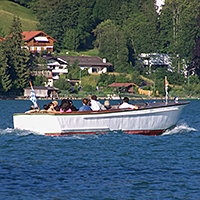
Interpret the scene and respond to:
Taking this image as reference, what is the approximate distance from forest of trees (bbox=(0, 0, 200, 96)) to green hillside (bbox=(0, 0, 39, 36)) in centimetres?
582

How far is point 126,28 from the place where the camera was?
481 ft

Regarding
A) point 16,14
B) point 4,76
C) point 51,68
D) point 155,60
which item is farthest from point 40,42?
point 16,14

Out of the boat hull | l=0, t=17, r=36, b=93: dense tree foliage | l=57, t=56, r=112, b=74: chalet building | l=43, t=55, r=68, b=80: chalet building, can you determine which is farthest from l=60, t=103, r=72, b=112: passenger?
l=57, t=56, r=112, b=74: chalet building

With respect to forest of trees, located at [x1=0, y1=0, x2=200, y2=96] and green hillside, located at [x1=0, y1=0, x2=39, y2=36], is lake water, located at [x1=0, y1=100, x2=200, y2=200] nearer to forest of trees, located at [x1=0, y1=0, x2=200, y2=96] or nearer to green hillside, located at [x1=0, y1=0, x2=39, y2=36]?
forest of trees, located at [x1=0, y1=0, x2=200, y2=96]

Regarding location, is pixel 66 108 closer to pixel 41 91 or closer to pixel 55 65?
pixel 41 91

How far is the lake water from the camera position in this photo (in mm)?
13586

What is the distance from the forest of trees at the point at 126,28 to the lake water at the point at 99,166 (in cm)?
10569

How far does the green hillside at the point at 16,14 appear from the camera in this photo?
165950 millimetres

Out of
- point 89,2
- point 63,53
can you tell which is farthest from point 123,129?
point 89,2

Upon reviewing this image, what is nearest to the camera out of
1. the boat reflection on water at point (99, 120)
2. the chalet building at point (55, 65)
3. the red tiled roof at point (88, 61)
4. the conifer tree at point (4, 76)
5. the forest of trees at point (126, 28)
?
the boat reflection on water at point (99, 120)

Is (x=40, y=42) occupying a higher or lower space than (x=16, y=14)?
lower

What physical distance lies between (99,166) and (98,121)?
6.04 m

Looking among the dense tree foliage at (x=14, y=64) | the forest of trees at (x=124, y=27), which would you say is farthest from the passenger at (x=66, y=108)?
the forest of trees at (x=124, y=27)

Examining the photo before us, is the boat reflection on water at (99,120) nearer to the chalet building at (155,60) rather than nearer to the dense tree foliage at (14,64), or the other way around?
the dense tree foliage at (14,64)
